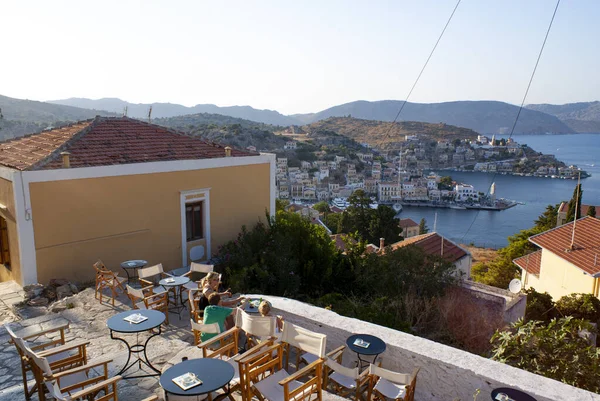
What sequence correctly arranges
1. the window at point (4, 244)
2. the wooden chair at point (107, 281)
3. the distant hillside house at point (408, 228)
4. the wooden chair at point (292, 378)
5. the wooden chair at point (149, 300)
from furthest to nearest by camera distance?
1. the distant hillside house at point (408, 228)
2. the window at point (4, 244)
3. the wooden chair at point (107, 281)
4. the wooden chair at point (149, 300)
5. the wooden chair at point (292, 378)

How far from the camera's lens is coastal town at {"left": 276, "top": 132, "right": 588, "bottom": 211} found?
117 metres

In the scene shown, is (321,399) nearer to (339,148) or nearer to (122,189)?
(122,189)

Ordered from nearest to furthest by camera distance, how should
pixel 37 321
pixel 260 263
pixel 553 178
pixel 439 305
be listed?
pixel 37 321
pixel 439 305
pixel 260 263
pixel 553 178

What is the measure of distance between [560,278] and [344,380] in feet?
66.5

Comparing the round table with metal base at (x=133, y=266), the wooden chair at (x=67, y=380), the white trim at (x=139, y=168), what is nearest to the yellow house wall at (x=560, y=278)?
the white trim at (x=139, y=168)

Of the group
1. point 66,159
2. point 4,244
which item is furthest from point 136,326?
point 4,244

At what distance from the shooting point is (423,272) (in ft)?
28.9

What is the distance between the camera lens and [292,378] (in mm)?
3379

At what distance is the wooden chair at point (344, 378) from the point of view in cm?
392

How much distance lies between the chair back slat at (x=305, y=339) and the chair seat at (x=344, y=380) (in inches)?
17.5

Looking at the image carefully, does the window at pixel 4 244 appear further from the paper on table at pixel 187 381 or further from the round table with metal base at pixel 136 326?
the paper on table at pixel 187 381

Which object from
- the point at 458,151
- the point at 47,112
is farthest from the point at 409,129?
the point at 47,112

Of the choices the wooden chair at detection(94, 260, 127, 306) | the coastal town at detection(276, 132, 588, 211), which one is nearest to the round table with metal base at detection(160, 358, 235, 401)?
the wooden chair at detection(94, 260, 127, 306)

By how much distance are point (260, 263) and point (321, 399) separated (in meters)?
5.91
